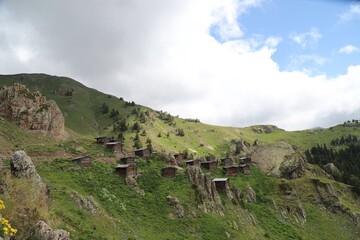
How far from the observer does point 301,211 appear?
68.6m

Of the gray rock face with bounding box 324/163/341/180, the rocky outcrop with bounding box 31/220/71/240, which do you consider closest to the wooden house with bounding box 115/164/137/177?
the rocky outcrop with bounding box 31/220/71/240

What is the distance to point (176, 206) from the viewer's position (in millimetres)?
47969

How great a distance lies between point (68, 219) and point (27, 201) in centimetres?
1278

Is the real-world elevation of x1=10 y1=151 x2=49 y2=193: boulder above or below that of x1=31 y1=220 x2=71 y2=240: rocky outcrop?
above

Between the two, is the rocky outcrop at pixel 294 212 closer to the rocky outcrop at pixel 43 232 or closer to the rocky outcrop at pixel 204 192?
the rocky outcrop at pixel 204 192

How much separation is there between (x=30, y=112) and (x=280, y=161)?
62.0 metres

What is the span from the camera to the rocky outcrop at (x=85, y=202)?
38.0 meters

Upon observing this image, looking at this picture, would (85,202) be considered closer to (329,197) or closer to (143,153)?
(143,153)

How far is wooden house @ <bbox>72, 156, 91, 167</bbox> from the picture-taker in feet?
168

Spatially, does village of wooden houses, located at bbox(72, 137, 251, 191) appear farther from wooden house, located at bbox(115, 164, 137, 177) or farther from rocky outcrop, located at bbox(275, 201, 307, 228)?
Answer: rocky outcrop, located at bbox(275, 201, 307, 228)

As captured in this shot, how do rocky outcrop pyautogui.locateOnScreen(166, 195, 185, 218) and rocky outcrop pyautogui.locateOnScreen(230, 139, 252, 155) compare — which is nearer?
rocky outcrop pyautogui.locateOnScreen(166, 195, 185, 218)

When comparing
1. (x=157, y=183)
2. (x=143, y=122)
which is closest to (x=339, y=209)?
(x=157, y=183)

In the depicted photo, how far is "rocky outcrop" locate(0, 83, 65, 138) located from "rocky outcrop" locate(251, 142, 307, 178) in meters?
51.3

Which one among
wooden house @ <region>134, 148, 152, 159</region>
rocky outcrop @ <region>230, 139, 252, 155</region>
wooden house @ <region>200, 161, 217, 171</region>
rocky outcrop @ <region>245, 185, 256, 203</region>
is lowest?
rocky outcrop @ <region>245, 185, 256, 203</region>
